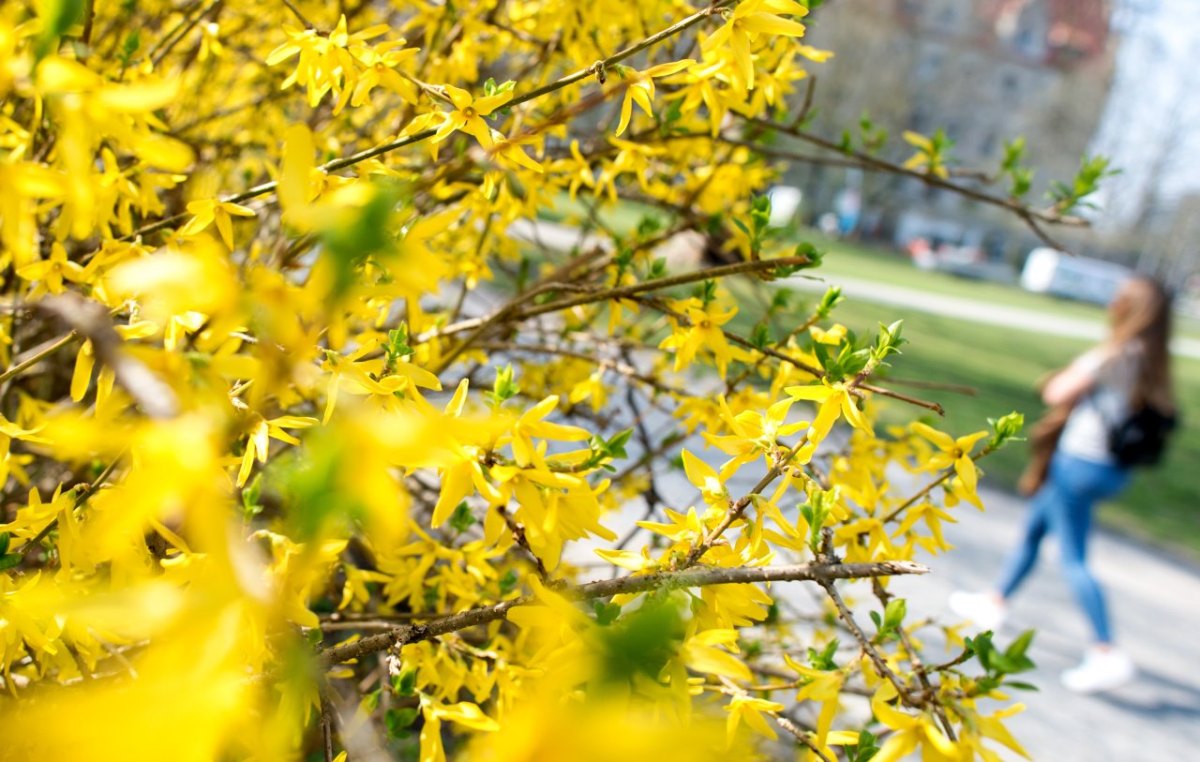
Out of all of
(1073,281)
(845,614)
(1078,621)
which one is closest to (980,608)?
→ (1078,621)

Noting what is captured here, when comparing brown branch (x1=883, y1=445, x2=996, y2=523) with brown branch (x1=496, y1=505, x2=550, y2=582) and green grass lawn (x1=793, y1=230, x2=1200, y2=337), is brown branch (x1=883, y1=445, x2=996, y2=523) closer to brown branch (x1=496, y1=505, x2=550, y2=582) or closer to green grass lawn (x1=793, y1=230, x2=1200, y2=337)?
brown branch (x1=496, y1=505, x2=550, y2=582)

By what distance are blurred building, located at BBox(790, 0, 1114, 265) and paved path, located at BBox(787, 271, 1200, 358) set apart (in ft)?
21.7

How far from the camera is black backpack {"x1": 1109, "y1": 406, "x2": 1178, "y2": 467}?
175 inches

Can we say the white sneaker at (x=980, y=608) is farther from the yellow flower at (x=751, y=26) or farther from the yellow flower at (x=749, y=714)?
the yellow flower at (x=751, y=26)

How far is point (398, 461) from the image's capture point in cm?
49

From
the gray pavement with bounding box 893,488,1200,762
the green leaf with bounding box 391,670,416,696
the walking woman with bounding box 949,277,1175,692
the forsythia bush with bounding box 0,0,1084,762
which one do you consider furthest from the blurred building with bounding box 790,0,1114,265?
the green leaf with bounding box 391,670,416,696

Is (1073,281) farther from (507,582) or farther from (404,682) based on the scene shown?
(404,682)

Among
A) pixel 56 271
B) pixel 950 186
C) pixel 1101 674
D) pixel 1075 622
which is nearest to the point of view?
pixel 56 271

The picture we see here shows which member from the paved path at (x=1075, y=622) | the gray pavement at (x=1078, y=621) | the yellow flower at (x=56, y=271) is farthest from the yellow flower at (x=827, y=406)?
the paved path at (x=1075, y=622)

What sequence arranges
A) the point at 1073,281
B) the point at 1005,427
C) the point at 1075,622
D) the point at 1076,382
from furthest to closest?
1. the point at 1073,281
2. the point at 1075,622
3. the point at 1076,382
4. the point at 1005,427

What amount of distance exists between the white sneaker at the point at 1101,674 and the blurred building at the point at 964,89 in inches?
949

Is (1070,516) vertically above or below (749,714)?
below

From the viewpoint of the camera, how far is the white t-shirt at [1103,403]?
4.48 metres

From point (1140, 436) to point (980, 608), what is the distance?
47.5 inches
